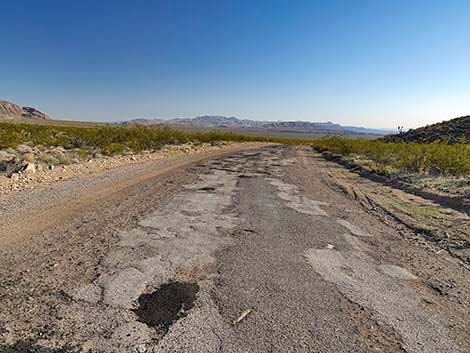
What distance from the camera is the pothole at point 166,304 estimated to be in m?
2.89

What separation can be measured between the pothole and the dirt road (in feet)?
0.05

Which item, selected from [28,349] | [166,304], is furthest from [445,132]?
[28,349]

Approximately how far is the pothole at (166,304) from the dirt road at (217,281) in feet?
0.05

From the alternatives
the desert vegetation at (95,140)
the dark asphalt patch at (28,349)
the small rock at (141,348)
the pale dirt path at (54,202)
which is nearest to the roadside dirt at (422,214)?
the small rock at (141,348)

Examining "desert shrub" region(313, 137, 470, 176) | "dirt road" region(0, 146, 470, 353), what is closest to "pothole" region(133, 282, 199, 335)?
"dirt road" region(0, 146, 470, 353)

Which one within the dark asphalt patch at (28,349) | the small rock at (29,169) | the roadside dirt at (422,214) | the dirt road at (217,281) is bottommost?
the roadside dirt at (422,214)

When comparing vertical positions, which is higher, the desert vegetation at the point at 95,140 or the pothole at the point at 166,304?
the desert vegetation at the point at 95,140

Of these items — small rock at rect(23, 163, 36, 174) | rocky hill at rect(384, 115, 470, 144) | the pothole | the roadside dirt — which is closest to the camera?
the pothole

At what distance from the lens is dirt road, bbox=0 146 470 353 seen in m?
2.71

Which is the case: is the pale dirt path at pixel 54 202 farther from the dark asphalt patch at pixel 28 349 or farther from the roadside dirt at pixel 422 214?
the roadside dirt at pixel 422 214

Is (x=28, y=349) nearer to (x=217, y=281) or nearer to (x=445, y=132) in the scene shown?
(x=217, y=281)

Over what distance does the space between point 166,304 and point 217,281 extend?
68cm

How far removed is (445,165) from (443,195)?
476 cm

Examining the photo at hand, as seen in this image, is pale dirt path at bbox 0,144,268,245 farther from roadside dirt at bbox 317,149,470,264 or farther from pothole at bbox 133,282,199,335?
roadside dirt at bbox 317,149,470,264
